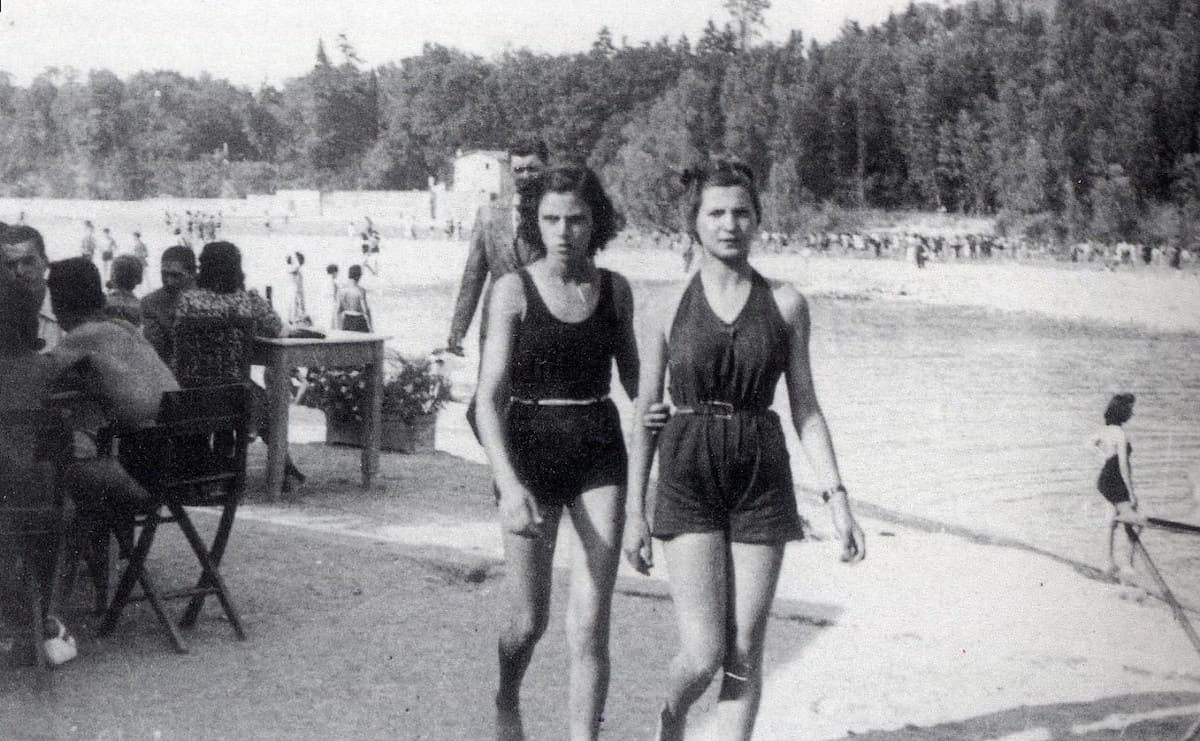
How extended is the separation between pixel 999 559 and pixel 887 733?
2.56 metres

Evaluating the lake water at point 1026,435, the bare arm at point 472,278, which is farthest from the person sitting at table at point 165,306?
the lake water at point 1026,435

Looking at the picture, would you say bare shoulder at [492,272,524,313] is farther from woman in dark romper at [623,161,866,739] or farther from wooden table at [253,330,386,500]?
wooden table at [253,330,386,500]

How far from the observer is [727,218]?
2.95 meters

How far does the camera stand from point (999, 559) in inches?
230

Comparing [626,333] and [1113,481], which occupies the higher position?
[626,333]

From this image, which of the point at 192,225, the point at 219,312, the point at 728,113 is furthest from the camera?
the point at 192,225

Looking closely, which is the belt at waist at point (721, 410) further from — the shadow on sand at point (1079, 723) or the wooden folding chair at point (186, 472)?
the wooden folding chair at point (186, 472)

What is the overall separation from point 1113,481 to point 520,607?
360 cm

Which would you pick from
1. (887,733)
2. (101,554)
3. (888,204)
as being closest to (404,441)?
(101,554)

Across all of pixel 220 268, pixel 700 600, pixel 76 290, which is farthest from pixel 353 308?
pixel 700 600

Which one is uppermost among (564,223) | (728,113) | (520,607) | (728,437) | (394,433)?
(728,113)

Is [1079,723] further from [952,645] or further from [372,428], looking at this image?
[372,428]

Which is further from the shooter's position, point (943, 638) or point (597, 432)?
point (943, 638)

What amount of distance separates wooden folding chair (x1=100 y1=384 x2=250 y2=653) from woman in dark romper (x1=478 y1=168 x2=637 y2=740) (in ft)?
4.62
